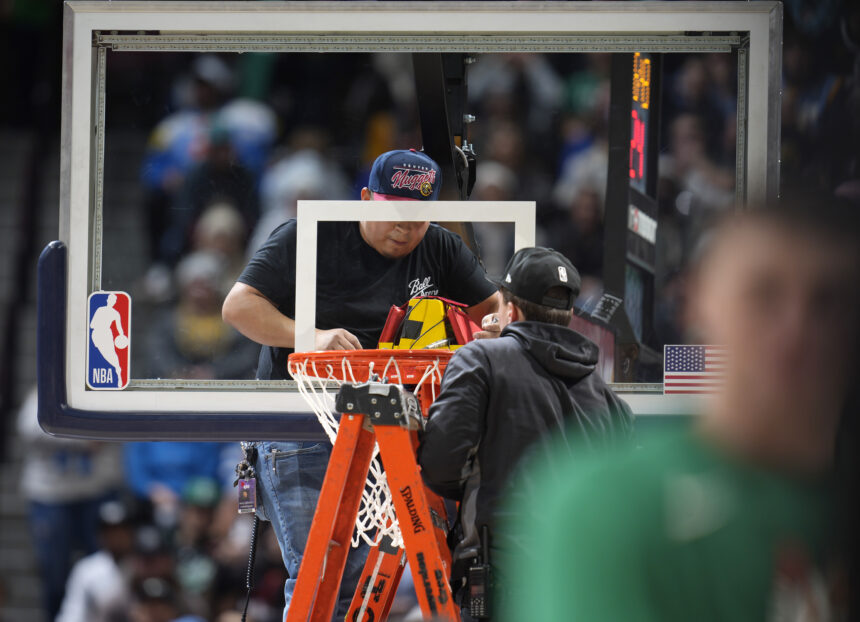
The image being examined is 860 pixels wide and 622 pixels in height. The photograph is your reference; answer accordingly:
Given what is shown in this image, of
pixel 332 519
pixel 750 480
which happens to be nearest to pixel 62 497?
pixel 332 519

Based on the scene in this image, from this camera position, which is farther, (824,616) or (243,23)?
(243,23)

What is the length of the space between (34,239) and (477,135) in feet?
14.2

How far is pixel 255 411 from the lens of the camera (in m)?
3.35

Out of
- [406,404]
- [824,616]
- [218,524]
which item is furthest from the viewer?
[218,524]

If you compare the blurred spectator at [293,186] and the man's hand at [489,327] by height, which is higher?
the blurred spectator at [293,186]

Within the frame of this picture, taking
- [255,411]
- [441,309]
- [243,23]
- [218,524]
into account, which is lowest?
[218,524]

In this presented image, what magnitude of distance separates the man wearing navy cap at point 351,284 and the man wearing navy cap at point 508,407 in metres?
0.61

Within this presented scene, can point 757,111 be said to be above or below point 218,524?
above

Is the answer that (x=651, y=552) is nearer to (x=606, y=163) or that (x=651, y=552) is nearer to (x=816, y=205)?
(x=816, y=205)

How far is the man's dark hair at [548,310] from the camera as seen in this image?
2.74 metres

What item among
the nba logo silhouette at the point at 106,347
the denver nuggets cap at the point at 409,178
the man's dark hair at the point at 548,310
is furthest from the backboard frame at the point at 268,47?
the man's dark hair at the point at 548,310

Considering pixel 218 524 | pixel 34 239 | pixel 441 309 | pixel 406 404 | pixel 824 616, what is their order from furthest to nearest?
pixel 34 239, pixel 218 524, pixel 441 309, pixel 406 404, pixel 824 616

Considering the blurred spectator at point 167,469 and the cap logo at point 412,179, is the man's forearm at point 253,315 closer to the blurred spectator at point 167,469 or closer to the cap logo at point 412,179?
the cap logo at point 412,179

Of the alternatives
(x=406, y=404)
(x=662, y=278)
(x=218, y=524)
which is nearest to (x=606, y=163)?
(x=662, y=278)
